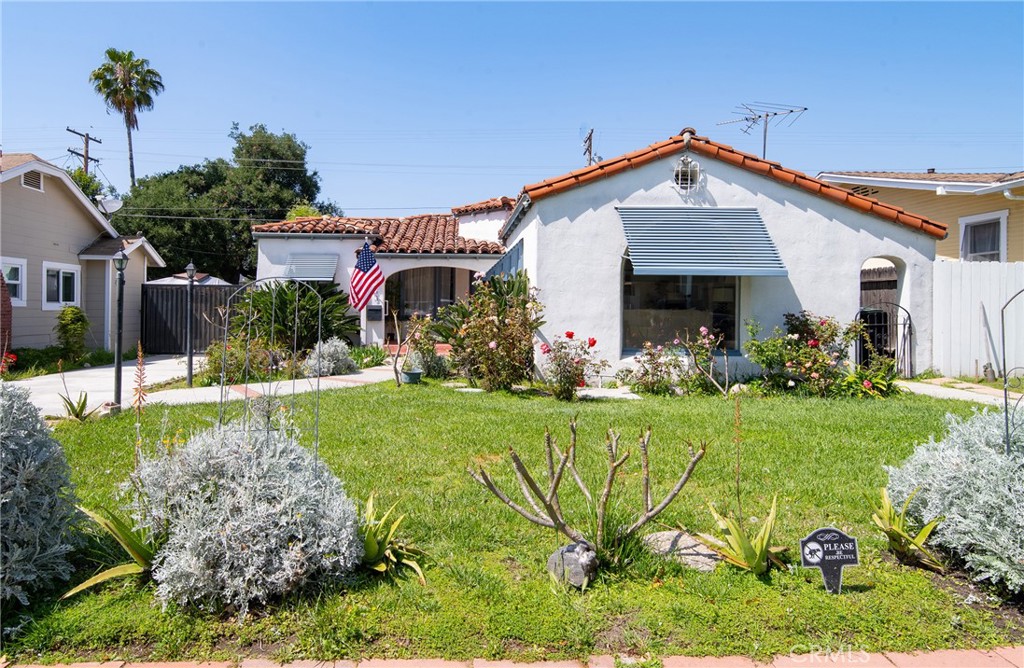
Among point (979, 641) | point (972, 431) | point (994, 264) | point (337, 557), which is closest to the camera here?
point (979, 641)

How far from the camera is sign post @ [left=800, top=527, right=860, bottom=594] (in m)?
4.08

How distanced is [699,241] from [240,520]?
34.6 ft

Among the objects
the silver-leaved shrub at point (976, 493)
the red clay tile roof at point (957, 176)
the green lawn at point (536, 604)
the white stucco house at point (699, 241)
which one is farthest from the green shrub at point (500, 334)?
the red clay tile roof at point (957, 176)

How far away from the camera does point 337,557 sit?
3.97m

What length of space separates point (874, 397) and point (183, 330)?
2084cm

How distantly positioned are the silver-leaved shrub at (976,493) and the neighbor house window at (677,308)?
27.7 feet

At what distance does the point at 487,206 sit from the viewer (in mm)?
22344

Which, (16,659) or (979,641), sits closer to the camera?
(16,659)

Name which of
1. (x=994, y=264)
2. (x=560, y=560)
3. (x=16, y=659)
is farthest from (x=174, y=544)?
(x=994, y=264)

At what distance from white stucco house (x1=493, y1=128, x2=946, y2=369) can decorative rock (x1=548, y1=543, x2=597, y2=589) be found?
8645 millimetres

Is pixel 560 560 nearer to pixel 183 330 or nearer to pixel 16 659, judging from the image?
pixel 16 659

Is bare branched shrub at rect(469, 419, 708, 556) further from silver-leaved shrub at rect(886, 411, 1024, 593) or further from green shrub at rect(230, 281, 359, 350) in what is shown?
green shrub at rect(230, 281, 359, 350)

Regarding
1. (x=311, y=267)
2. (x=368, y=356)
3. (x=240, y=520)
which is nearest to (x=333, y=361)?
(x=368, y=356)

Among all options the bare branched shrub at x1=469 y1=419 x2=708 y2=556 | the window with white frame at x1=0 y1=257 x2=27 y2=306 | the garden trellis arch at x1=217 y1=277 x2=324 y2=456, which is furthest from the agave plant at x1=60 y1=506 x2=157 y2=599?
the window with white frame at x1=0 y1=257 x2=27 y2=306
